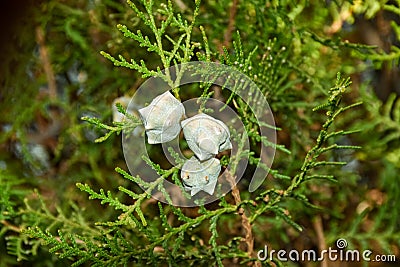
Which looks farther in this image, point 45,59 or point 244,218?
point 45,59

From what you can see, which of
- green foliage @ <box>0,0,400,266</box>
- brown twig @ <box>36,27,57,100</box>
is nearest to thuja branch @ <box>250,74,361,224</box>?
green foliage @ <box>0,0,400,266</box>

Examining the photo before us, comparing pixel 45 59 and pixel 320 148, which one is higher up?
pixel 45 59

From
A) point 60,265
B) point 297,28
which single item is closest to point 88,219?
point 60,265

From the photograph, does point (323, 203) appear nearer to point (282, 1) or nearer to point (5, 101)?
point (282, 1)

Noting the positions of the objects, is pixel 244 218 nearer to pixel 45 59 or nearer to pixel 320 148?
pixel 320 148

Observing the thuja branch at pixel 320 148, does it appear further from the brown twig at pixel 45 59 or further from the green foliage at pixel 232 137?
the brown twig at pixel 45 59

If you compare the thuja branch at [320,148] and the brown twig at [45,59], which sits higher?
the brown twig at [45,59]

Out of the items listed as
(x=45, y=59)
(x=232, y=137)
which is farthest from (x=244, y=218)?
(x=45, y=59)

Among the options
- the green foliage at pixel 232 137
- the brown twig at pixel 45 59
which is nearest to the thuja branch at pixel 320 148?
the green foliage at pixel 232 137

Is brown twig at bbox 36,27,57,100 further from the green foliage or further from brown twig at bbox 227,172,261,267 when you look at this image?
brown twig at bbox 227,172,261,267

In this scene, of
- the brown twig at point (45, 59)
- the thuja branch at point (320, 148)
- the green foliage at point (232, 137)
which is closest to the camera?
the thuja branch at point (320, 148)
